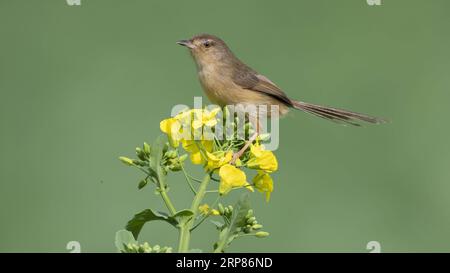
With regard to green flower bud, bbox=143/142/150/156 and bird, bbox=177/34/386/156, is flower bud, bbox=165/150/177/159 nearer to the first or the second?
green flower bud, bbox=143/142/150/156

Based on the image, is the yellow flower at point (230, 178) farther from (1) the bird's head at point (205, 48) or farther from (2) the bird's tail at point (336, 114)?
(1) the bird's head at point (205, 48)

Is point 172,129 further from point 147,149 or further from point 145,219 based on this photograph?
point 145,219

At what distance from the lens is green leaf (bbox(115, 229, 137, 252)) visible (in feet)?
5.46

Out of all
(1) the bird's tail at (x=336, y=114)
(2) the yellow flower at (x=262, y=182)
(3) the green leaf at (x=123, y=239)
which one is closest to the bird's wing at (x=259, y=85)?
(1) the bird's tail at (x=336, y=114)

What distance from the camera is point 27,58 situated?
5.24 m

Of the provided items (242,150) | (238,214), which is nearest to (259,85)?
(242,150)

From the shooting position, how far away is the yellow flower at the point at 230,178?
1.81m

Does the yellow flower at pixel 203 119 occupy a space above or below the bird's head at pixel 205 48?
below

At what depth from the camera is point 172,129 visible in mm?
1905

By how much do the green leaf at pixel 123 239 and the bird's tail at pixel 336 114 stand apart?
6.30 feet

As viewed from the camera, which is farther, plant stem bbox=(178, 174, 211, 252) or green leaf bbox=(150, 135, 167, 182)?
green leaf bbox=(150, 135, 167, 182)

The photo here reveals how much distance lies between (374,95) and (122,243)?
3752 mm

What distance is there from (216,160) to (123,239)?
1.09ft

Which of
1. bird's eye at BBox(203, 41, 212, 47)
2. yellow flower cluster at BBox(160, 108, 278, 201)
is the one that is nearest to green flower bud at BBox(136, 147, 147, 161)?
yellow flower cluster at BBox(160, 108, 278, 201)
